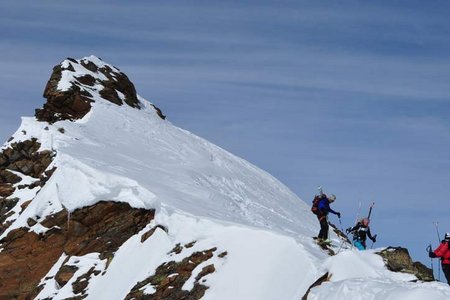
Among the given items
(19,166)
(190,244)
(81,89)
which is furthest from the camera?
(81,89)

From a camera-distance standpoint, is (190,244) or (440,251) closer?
(440,251)

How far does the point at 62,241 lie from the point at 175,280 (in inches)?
350

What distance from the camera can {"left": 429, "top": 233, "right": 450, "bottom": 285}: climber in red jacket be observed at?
A: 19.6m

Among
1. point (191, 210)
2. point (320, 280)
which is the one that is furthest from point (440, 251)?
point (191, 210)

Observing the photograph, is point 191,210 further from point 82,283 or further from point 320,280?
point 320,280

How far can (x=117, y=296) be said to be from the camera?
88.5 feet

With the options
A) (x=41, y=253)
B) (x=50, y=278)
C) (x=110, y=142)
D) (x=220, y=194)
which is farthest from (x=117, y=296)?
(x=110, y=142)

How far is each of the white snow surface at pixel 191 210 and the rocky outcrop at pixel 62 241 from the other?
435 millimetres

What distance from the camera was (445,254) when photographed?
19.7 metres

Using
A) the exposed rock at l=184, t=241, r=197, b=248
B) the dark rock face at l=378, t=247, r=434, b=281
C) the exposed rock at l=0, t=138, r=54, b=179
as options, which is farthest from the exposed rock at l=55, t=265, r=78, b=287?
the dark rock face at l=378, t=247, r=434, b=281

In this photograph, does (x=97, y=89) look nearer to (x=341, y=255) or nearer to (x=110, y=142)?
(x=110, y=142)

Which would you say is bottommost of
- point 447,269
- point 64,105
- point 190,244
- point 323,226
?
point 447,269

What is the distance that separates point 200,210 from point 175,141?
1623 centimetres

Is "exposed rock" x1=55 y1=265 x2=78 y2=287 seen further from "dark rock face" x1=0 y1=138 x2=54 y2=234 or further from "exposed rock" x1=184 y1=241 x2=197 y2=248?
"dark rock face" x1=0 y1=138 x2=54 y2=234
